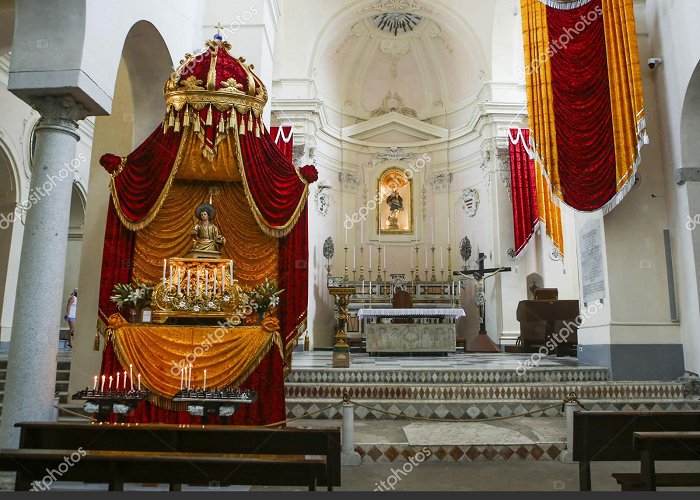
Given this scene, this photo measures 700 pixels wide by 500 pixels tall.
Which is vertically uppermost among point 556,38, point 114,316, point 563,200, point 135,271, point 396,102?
point 396,102

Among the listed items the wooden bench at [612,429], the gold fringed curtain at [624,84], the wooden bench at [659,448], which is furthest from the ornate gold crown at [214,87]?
the wooden bench at [659,448]

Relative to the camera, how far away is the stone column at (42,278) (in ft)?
13.6

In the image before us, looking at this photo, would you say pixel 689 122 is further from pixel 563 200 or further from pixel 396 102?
pixel 396 102

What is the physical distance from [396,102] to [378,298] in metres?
5.95

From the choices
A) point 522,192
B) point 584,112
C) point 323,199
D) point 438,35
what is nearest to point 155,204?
point 584,112

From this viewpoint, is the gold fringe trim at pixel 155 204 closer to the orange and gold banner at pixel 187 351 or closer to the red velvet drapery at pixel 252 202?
the red velvet drapery at pixel 252 202

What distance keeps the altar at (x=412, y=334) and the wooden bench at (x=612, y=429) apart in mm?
5982

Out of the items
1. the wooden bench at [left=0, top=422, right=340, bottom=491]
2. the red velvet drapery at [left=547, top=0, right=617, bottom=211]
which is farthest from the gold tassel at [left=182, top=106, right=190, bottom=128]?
the red velvet drapery at [left=547, top=0, right=617, bottom=211]

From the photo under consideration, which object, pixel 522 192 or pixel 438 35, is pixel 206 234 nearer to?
pixel 522 192

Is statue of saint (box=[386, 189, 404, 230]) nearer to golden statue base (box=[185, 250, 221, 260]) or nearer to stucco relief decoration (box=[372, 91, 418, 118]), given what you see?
stucco relief decoration (box=[372, 91, 418, 118])

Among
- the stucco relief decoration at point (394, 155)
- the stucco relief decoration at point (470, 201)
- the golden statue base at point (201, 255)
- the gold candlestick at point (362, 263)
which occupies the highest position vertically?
the stucco relief decoration at point (394, 155)

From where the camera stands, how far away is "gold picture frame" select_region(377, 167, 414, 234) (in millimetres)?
14852

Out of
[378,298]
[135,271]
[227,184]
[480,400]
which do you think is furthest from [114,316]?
[378,298]

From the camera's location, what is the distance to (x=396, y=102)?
50.9ft
